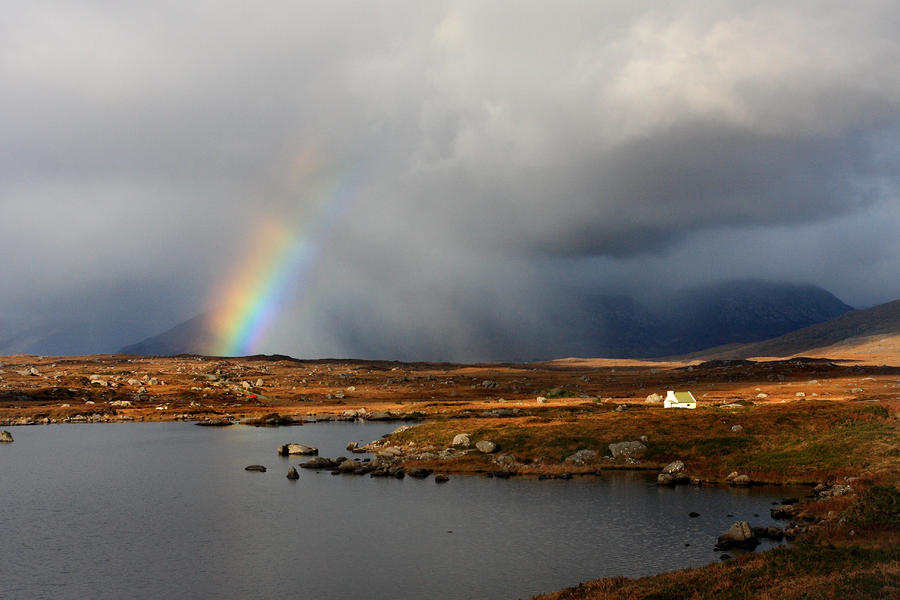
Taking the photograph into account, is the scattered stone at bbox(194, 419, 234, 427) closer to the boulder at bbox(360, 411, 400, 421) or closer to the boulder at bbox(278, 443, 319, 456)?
the boulder at bbox(360, 411, 400, 421)

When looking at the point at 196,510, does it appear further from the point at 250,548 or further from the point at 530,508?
the point at 530,508

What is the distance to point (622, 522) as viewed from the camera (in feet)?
171

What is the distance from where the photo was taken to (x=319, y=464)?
83625 millimetres

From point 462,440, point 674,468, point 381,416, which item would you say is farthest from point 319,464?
point 381,416

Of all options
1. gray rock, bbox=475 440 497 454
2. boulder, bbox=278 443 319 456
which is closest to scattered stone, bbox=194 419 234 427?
boulder, bbox=278 443 319 456

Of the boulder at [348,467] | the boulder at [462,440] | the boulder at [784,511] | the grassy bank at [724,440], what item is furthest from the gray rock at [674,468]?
the boulder at [348,467]

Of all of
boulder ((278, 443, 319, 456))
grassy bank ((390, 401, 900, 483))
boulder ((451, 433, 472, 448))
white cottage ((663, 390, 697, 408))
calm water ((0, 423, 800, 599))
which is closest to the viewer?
calm water ((0, 423, 800, 599))

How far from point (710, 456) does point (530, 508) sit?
26.3 metres

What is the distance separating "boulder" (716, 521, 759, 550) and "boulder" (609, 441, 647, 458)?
32.9 meters

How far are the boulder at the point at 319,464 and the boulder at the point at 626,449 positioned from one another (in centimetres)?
3502

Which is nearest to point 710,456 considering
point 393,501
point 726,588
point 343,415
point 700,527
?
point 700,527

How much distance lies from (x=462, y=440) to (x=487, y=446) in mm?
5809

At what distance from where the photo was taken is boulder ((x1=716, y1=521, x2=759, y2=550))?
43.6 m

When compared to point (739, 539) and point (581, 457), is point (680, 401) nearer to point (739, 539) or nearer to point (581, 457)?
point (581, 457)
